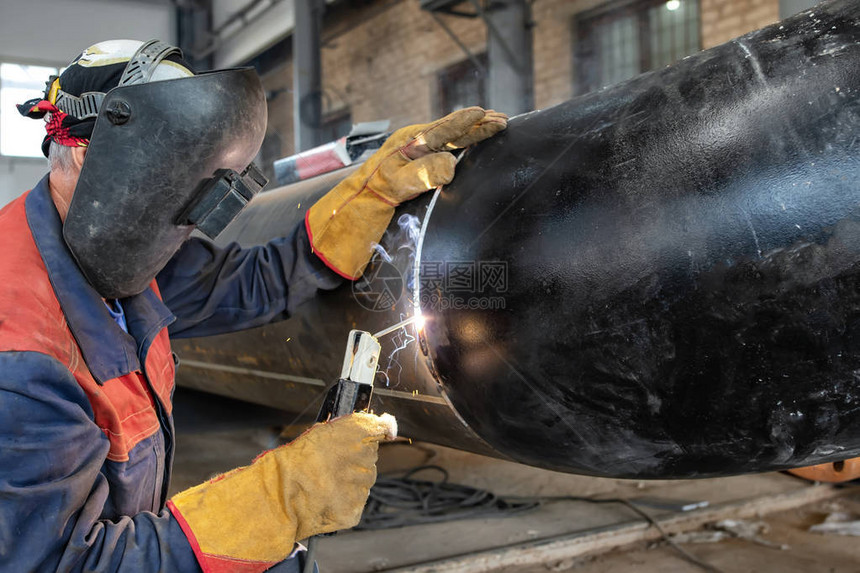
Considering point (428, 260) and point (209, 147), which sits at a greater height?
point (209, 147)

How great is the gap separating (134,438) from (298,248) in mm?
480

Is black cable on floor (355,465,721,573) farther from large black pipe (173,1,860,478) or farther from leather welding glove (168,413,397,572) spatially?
leather welding glove (168,413,397,572)

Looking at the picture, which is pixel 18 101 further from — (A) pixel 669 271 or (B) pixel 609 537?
(A) pixel 669 271

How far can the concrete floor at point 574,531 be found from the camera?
206cm

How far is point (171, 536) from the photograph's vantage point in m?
0.90

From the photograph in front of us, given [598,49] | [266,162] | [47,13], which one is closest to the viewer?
[598,49]

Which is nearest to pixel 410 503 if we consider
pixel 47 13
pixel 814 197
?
pixel 814 197

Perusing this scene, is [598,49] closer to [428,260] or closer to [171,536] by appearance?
[428,260]

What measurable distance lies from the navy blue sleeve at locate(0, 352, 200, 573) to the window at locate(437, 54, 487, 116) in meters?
5.75

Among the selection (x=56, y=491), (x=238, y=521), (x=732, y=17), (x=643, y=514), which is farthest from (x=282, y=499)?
(x=732, y=17)

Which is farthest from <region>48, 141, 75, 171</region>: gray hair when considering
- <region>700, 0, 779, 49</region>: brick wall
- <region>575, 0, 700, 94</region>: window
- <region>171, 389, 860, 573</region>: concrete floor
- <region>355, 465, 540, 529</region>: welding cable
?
<region>575, 0, 700, 94</region>: window

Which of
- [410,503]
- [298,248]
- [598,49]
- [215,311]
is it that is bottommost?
[410,503]

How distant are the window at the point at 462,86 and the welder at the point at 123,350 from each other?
18.1ft

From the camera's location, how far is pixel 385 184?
1.23 metres
